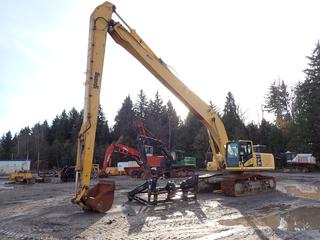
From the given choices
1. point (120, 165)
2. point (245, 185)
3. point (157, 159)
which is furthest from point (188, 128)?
point (245, 185)

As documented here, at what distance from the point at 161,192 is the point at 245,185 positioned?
4.92 m

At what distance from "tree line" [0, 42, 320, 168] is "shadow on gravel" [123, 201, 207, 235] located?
111ft

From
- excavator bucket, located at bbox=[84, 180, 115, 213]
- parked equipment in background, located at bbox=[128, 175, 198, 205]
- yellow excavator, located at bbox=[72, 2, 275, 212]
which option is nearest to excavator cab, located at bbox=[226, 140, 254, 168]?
yellow excavator, located at bbox=[72, 2, 275, 212]

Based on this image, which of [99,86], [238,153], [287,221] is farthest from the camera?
[238,153]

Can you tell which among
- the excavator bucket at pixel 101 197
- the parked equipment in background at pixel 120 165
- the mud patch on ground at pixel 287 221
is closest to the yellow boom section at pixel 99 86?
the excavator bucket at pixel 101 197

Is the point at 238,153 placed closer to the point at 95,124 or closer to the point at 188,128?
the point at 95,124

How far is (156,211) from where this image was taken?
11.8m

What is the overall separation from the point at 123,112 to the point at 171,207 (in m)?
62.3

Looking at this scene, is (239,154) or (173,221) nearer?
(173,221)

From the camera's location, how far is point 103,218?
1033 centimetres

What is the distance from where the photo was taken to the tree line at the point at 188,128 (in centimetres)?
4472

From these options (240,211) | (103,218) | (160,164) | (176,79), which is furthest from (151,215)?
(160,164)

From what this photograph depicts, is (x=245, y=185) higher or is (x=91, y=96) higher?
(x=91, y=96)

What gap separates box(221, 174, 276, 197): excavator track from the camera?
16.1 meters
